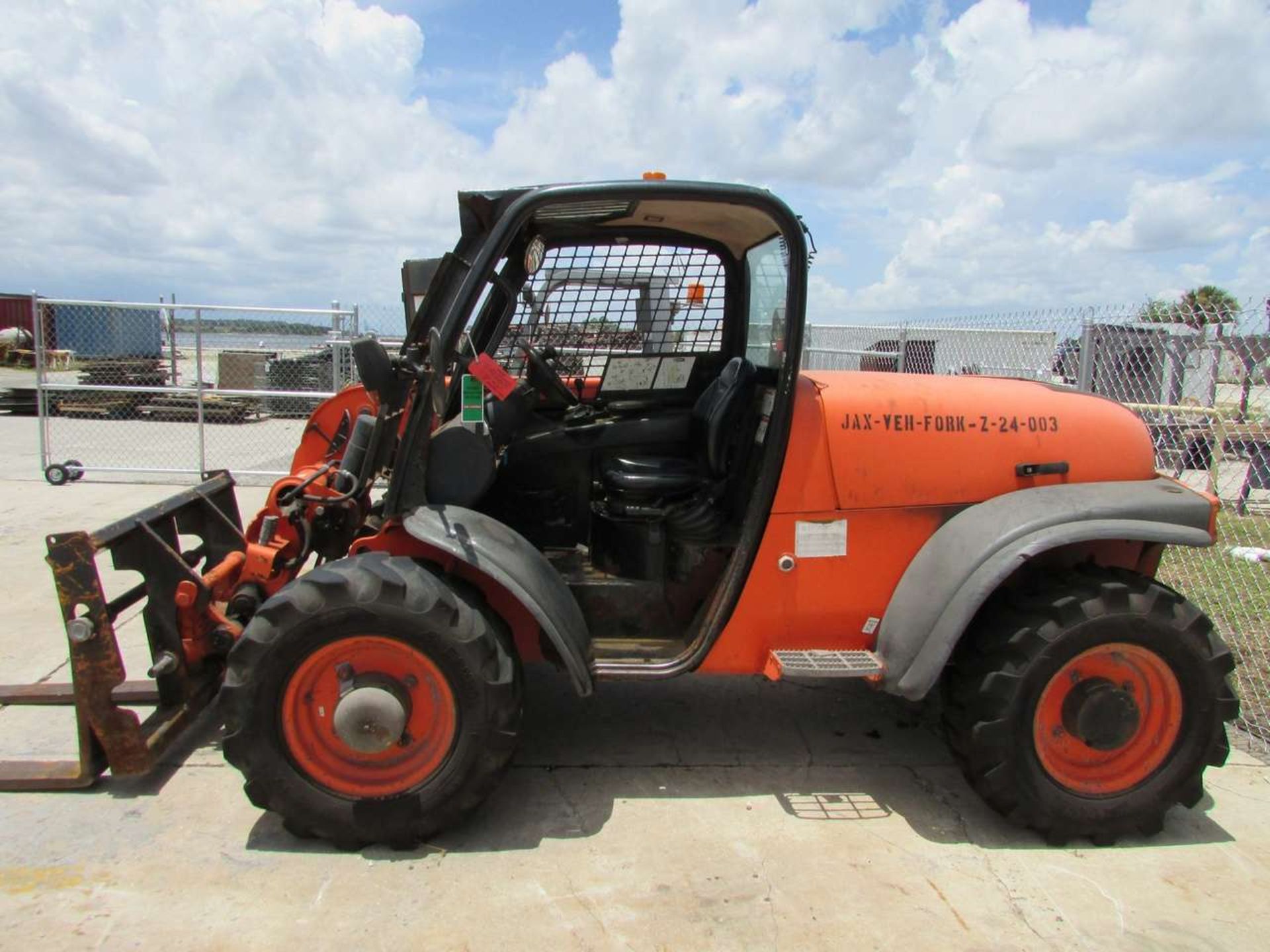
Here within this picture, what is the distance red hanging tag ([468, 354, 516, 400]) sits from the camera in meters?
3.10

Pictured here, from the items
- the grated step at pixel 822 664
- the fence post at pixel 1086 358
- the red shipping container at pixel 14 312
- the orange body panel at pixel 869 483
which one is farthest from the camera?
the red shipping container at pixel 14 312

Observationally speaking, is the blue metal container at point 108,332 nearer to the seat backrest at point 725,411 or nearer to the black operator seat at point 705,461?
the black operator seat at point 705,461

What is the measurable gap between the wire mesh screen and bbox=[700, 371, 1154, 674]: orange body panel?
2.45ft

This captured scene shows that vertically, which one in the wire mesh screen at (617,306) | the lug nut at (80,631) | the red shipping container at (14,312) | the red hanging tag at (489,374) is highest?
the red shipping container at (14,312)

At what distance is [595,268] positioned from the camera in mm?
3729

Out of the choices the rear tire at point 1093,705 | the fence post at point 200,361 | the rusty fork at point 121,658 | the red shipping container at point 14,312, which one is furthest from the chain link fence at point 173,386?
the red shipping container at point 14,312

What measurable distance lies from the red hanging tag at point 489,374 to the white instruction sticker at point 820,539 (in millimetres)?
1180

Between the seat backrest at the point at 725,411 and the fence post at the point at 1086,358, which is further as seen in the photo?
the fence post at the point at 1086,358

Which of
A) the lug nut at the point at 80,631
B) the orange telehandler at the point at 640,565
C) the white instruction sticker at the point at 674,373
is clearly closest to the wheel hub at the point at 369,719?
the orange telehandler at the point at 640,565

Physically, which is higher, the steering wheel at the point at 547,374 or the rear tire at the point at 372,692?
the steering wheel at the point at 547,374

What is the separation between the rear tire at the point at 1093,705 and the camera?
3070 mm

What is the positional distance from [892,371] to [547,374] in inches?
316

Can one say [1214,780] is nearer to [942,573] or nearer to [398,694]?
[942,573]

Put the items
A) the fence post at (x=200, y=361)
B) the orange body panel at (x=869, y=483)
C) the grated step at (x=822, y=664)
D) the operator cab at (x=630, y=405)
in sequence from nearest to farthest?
the grated step at (x=822, y=664)
the orange body panel at (x=869, y=483)
the operator cab at (x=630, y=405)
the fence post at (x=200, y=361)
